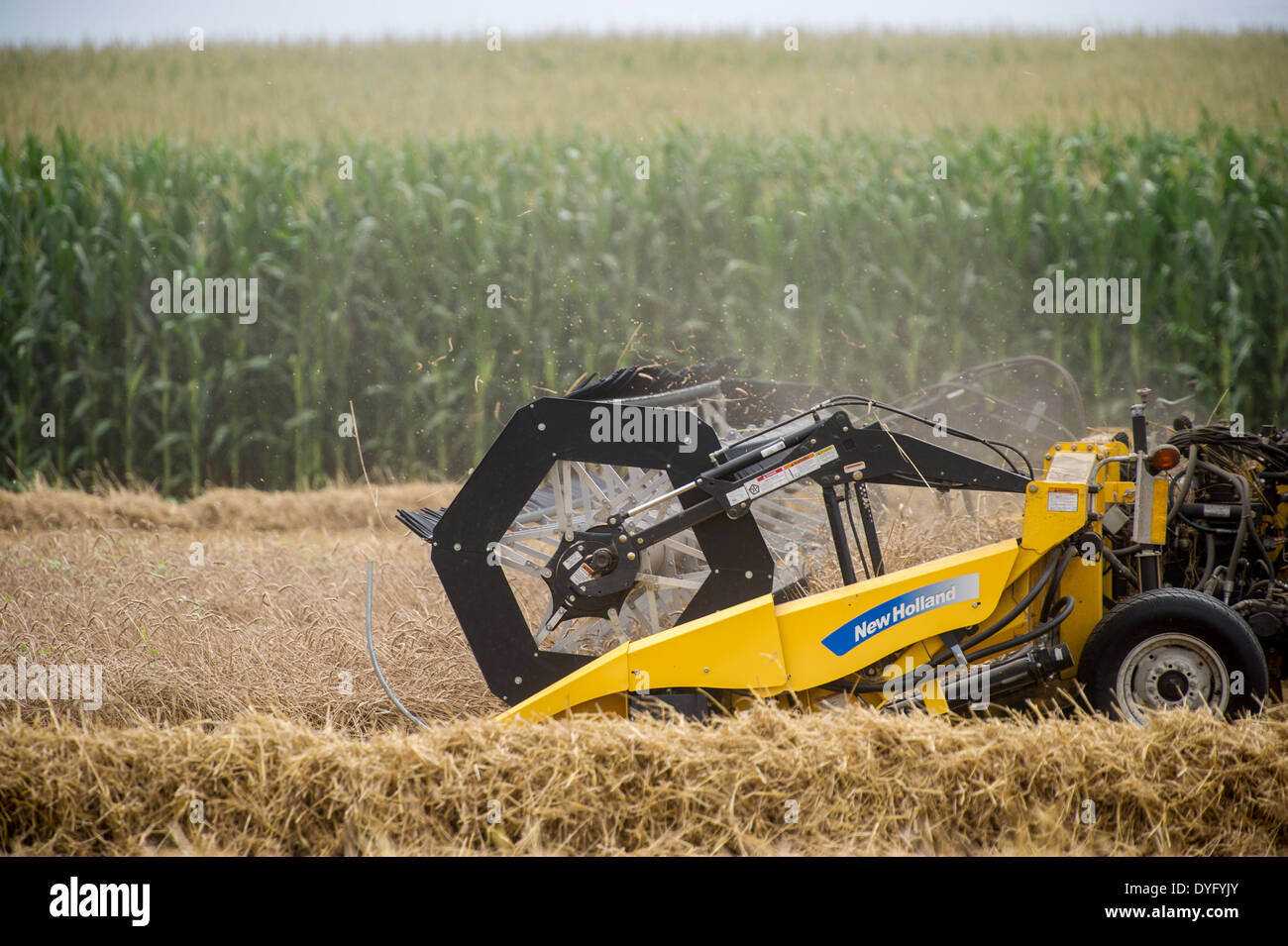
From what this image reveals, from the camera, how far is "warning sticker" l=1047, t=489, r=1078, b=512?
3.26 metres

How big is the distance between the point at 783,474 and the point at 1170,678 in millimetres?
1283

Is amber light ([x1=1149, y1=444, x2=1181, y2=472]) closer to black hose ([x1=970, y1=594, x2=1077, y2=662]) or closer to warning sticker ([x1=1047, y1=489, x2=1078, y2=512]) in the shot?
warning sticker ([x1=1047, y1=489, x2=1078, y2=512])

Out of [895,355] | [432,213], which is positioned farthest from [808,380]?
[432,213]

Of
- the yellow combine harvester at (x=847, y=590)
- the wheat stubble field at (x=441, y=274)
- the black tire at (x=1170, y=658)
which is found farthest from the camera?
the wheat stubble field at (x=441, y=274)

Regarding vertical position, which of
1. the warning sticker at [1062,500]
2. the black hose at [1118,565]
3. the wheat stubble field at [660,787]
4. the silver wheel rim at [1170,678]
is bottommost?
the wheat stubble field at [660,787]

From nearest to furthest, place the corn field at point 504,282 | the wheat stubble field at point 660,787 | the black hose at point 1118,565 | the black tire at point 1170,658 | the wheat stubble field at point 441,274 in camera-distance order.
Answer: the wheat stubble field at point 660,787, the black tire at point 1170,658, the black hose at point 1118,565, the wheat stubble field at point 441,274, the corn field at point 504,282

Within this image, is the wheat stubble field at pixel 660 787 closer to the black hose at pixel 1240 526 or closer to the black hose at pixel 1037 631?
the black hose at pixel 1037 631

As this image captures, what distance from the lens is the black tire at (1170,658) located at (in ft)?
10.1

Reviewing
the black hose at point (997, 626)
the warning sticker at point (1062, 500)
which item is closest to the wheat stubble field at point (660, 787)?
the black hose at point (997, 626)

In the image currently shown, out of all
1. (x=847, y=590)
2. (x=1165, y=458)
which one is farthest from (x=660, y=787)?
(x=1165, y=458)

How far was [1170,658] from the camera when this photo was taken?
3.16 metres

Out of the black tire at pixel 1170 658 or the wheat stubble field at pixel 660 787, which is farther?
the black tire at pixel 1170 658

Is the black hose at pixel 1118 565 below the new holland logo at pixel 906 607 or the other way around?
the other way around

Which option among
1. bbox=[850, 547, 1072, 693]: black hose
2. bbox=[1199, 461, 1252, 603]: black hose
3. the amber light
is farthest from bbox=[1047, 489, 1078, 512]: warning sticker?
bbox=[1199, 461, 1252, 603]: black hose
